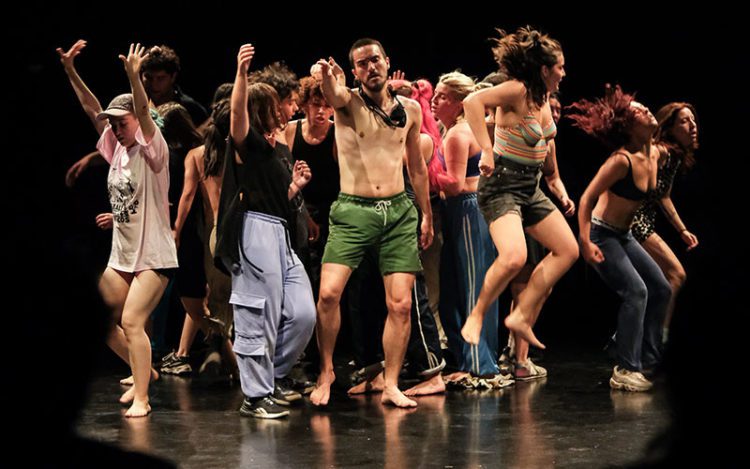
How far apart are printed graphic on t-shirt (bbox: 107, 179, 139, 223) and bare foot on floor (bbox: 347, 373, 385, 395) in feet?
4.66

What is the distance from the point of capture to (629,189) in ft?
17.3

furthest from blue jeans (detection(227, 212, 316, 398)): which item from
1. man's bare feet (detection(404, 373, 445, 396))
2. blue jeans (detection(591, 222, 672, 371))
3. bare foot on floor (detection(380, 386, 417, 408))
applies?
blue jeans (detection(591, 222, 672, 371))

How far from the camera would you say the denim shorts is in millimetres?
4719

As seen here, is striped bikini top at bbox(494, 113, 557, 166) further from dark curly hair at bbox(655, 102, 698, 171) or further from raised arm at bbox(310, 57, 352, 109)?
dark curly hair at bbox(655, 102, 698, 171)

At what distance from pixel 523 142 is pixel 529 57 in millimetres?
389

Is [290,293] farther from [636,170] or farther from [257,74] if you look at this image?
[636,170]

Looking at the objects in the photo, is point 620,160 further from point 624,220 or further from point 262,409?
point 262,409

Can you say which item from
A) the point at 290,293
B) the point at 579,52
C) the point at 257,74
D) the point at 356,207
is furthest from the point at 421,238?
the point at 579,52

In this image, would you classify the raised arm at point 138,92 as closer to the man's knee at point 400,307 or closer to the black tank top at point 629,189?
the man's knee at point 400,307

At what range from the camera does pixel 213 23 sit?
23.0ft

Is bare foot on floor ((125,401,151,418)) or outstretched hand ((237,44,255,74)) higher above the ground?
outstretched hand ((237,44,255,74))

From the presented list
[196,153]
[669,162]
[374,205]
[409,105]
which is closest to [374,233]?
[374,205]

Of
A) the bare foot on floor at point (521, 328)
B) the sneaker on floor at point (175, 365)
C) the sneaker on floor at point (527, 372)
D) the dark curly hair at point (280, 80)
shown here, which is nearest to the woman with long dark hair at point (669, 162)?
the sneaker on floor at point (527, 372)

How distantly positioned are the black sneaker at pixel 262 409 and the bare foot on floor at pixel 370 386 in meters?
0.57
